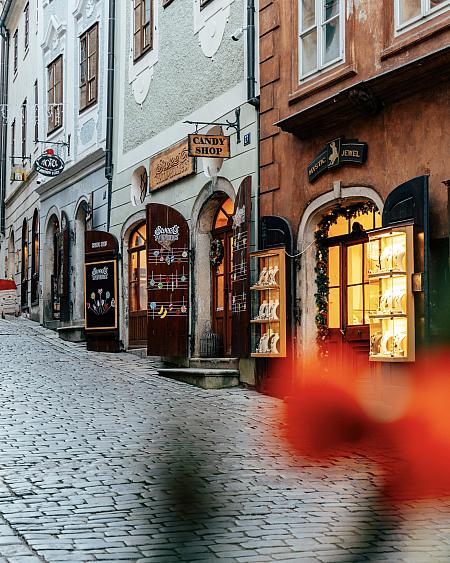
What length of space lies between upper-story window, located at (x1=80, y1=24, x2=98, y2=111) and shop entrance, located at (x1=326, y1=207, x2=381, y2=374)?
11.0m

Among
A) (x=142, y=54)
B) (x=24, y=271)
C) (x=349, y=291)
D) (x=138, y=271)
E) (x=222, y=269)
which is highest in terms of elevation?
(x=142, y=54)

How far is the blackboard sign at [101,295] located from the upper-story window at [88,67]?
435cm

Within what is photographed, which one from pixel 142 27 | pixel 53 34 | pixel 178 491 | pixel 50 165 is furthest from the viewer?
pixel 53 34

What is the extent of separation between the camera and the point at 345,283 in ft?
43.9

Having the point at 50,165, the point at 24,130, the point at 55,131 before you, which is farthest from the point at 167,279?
the point at 24,130

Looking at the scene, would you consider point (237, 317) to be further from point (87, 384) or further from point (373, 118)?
point (373, 118)

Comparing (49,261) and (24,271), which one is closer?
(49,261)

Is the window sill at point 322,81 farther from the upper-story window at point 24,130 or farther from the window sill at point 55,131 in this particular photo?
the upper-story window at point 24,130

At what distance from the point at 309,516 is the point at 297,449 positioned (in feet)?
9.07

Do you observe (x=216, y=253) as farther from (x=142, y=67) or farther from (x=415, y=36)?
(x=415, y=36)

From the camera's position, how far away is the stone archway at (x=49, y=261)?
89.8ft

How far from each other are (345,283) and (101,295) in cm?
821

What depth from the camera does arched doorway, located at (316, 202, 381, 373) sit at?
42.4 ft

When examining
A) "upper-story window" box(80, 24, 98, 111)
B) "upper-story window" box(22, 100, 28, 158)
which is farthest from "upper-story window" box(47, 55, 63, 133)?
"upper-story window" box(22, 100, 28, 158)
